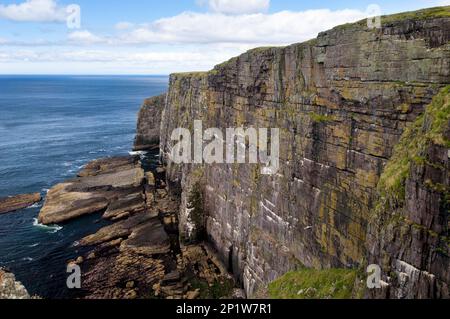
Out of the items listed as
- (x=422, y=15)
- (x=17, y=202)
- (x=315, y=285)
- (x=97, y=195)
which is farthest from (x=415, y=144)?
(x=17, y=202)

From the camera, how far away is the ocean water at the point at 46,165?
4809 cm

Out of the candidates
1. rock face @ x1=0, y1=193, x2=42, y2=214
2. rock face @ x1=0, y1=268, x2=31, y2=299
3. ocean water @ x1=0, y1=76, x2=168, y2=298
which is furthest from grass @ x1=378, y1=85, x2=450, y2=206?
rock face @ x1=0, y1=193, x2=42, y2=214

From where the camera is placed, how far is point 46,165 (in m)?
92.2

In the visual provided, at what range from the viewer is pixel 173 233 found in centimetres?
5738

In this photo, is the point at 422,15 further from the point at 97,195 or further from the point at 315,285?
the point at 97,195

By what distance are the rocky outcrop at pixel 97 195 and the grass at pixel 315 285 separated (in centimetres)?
3802

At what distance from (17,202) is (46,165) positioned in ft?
83.2

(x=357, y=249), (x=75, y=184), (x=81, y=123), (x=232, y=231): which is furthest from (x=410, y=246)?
(x=81, y=123)

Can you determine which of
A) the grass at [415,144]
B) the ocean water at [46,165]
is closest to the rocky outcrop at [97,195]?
the ocean water at [46,165]

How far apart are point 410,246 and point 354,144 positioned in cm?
989

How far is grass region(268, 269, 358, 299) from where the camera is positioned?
23969 mm

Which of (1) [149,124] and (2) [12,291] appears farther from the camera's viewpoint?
(1) [149,124]

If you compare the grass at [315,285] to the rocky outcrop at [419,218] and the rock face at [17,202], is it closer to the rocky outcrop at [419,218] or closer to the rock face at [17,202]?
the rocky outcrop at [419,218]

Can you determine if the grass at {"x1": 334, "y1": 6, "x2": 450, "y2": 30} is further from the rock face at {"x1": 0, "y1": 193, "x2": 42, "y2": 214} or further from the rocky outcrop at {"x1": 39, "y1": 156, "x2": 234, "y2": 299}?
the rock face at {"x1": 0, "y1": 193, "x2": 42, "y2": 214}
